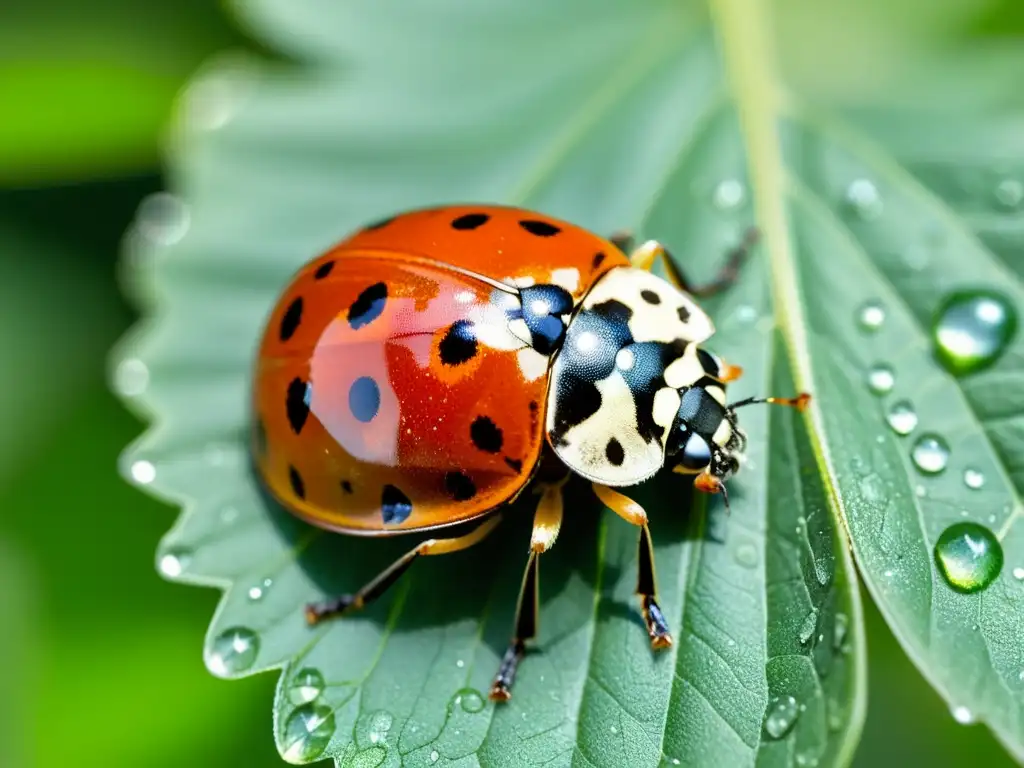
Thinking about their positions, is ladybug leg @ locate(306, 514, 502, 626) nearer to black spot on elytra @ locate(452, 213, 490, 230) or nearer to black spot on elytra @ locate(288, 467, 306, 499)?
black spot on elytra @ locate(288, 467, 306, 499)

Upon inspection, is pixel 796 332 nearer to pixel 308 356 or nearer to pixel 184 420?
pixel 308 356

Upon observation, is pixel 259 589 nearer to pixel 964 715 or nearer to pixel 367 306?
pixel 367 306

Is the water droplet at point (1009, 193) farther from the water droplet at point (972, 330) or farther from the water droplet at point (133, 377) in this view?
the water droplet at point (133, 377)

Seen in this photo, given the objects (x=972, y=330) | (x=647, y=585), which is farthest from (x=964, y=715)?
→ (x=972, y=330)

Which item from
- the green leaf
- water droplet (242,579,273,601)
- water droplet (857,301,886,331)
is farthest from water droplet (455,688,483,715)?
water droplet (857,301,886,331)

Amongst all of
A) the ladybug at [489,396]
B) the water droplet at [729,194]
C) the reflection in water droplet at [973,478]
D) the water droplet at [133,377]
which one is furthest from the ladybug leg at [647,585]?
the water droplet at [133,377]

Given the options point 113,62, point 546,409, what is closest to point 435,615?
point 546,409
